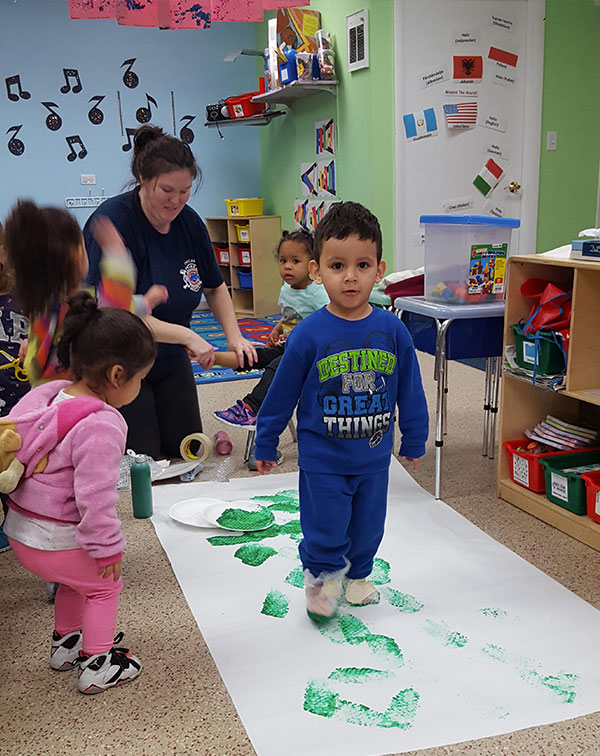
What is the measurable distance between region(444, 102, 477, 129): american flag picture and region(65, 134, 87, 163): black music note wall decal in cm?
319

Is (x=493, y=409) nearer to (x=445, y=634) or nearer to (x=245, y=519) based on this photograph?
(x=245, y=519)

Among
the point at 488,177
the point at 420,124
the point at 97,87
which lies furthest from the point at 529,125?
the point at 97,87

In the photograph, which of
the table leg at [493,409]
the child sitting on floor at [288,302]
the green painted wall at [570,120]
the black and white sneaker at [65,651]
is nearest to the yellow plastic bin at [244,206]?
the green painted wall at [570,120]

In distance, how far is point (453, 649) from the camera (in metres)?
1.57

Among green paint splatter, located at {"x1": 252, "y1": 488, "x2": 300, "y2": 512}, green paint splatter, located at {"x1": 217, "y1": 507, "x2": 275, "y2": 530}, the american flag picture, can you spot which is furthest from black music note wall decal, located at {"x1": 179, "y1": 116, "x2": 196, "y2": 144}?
green paint splatter, located at {"x1": 217, "y1": 507, "x2": 275, "y2": 530}

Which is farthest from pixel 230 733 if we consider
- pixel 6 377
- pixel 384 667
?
pixel 6 377

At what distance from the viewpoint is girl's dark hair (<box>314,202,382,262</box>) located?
153 centimetres

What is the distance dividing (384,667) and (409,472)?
1189 millimetres

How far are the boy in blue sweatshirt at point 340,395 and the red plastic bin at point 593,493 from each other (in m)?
0.66

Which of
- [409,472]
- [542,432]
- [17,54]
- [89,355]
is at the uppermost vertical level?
[17,54]

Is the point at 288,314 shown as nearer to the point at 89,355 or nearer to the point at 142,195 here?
the point at 142,195

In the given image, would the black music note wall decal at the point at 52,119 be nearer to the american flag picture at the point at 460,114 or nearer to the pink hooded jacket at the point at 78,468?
the american flag picture at the point at 460,114

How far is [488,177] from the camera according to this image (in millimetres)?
4750

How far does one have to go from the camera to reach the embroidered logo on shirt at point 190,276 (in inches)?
103
